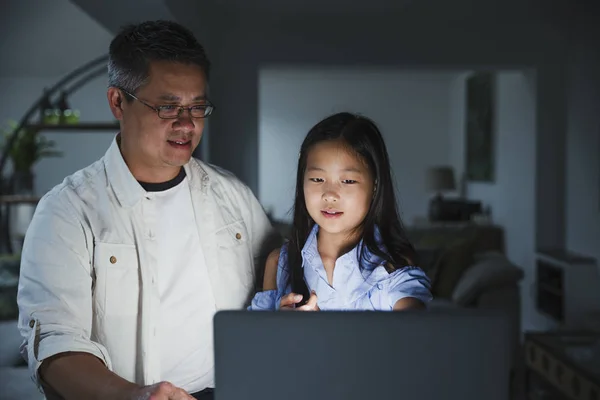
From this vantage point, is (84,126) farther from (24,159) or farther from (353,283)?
(353,283)

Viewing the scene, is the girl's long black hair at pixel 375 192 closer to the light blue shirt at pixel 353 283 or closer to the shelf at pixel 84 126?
the light blue shirt at pixel 353 283

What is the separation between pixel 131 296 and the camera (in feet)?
3.58

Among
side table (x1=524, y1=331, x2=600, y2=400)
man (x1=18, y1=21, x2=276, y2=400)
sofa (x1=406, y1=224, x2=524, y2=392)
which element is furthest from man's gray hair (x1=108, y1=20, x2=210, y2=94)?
sofa (x1=406, y1=224, x2=524, y2=392)

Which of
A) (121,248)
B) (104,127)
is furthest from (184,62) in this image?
(104,127)

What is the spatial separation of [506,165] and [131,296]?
394 cm

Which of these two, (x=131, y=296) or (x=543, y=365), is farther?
(x=543, y=365)

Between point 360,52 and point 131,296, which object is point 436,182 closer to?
point 360,52

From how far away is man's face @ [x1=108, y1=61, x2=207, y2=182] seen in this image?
1.08 metres

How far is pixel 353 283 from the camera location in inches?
43.6

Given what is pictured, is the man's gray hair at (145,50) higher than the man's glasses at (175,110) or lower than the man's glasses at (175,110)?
higher

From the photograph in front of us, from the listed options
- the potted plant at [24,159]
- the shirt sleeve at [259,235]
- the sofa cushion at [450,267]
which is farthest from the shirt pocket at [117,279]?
the sofa cushion at [450,267]

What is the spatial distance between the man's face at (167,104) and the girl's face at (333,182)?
0.63 feet

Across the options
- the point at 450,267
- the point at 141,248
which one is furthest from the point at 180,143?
the point at 450,267

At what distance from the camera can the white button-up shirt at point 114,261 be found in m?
0.98
